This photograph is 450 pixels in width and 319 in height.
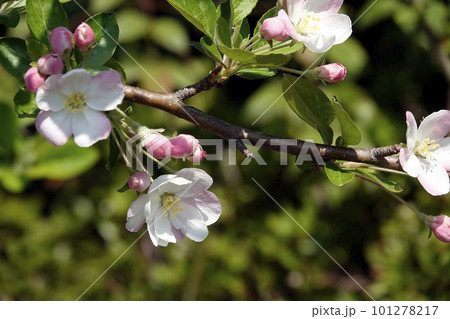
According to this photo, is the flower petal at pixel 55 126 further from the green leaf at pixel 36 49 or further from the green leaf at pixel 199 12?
the green leaf at pixel 199 12

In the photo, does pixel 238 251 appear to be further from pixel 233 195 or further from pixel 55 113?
pixel 55 113

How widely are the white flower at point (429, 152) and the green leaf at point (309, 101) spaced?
18cm

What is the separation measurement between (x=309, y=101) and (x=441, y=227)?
0.47m

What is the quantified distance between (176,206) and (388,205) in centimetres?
177

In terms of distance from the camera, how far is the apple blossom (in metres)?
1.09

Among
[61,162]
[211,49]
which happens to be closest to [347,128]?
[211,49]

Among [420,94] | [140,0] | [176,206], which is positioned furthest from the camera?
[420,94]

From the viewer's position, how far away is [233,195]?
2.75 metres

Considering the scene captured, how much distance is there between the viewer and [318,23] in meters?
1.25

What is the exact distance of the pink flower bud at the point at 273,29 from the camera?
3.56 feet

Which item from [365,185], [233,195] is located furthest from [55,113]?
[365,185]

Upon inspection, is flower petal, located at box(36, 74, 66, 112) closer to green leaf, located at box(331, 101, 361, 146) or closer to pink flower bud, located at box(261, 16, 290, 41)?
pink flower bud, located at box(261, 16, 290, 41)

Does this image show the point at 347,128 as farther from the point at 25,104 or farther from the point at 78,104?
the point at 25,104

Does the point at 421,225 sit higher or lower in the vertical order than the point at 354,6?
lower
